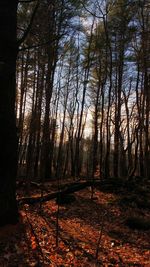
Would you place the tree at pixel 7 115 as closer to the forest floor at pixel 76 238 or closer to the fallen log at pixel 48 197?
the forest floor at pixel 76 238

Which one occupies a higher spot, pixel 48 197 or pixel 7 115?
pixel 7 115

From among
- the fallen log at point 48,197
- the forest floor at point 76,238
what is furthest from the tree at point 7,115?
the fallen log at point 48,197

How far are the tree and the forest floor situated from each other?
1.65ft

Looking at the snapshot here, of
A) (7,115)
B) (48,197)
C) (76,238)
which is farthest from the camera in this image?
(48,197)

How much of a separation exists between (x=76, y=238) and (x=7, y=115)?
305 centimetres

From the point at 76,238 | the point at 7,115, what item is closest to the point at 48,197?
the point at 76,238

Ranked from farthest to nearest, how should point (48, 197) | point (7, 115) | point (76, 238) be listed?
point (48, 197) < point (76, 238) < point (7, 115)

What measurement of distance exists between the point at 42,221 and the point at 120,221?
8.04ft

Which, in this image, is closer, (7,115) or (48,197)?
(7,115)

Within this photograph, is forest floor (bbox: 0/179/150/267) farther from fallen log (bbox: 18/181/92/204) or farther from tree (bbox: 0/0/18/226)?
tree (bbox: 0/0/18/226)

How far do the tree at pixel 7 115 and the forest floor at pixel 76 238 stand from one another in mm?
502

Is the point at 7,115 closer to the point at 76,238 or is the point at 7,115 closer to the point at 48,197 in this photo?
the point at 76,238

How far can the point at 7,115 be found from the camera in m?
5.56

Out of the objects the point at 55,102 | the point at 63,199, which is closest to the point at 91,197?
the point at 63,199
